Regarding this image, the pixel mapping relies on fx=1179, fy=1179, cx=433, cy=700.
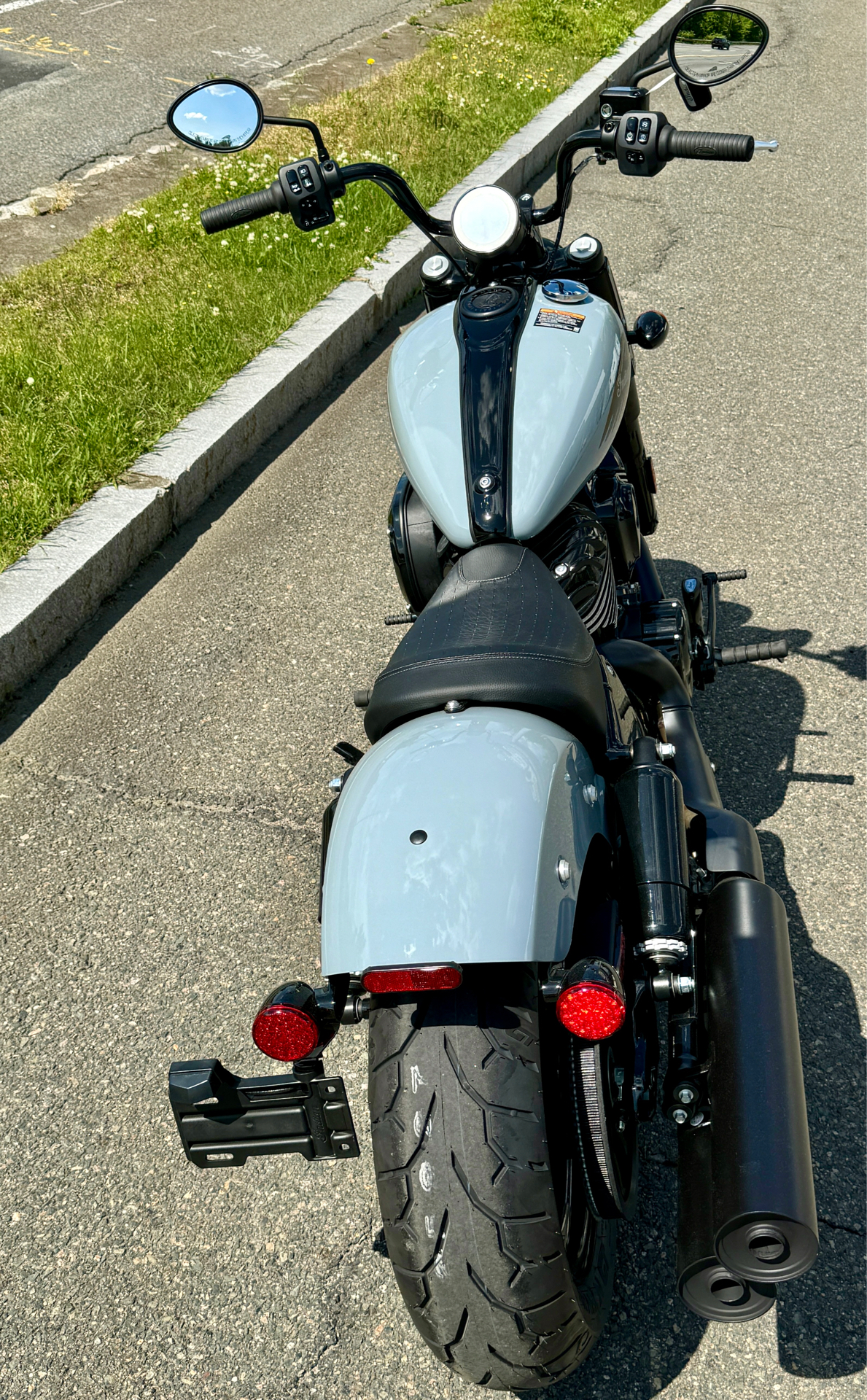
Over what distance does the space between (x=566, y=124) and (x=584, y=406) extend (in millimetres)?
7131

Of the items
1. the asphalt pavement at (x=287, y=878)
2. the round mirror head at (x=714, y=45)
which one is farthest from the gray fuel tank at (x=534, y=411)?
the asphalt pavement at (x=287, y=878)

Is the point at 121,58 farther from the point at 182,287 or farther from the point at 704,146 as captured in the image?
the point at 704,146

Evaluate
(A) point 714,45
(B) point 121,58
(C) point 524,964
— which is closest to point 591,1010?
(C) point 524,964

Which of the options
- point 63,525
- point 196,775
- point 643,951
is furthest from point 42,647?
point 643,951

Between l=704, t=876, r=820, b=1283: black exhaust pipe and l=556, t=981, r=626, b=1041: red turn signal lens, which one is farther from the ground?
Answer: l=556, t=981, r=626, b=1041: red turn signal lens

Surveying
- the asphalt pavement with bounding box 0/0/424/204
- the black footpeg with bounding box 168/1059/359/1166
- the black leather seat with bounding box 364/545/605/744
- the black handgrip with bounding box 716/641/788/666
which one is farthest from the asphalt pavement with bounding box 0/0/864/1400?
the asphalt pavement with bounding box 0/0/424/204

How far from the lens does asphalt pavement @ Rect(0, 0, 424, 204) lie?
26.2 ft

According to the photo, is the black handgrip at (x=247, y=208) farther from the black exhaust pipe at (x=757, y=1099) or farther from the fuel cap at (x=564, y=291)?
→ the black exhaust pipe at (x=757, y=1099)

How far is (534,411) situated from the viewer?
7.81 ft

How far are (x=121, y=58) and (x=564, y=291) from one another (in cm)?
890

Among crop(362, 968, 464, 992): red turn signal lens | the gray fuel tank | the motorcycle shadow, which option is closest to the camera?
crop(362, 968, 464, 992): red turn signal lens

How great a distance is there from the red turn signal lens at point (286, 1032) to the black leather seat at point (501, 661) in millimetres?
515

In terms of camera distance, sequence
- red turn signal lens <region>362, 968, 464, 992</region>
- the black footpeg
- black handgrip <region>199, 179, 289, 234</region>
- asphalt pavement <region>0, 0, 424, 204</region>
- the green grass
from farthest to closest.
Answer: asphalt pavement <region>0, 0, 424, 204</region>
the green grass
black handgrip <region>199, 179, 289, 234</region>
the black footpeg
red turn signal lens <region>362, 968, 464, 992</region>

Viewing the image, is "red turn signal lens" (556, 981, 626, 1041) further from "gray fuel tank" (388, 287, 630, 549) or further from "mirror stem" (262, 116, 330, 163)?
"mirror stem" (262, 116, 330, 163)
